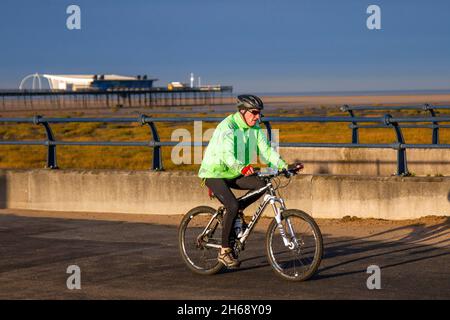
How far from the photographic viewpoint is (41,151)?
40156 millimetres

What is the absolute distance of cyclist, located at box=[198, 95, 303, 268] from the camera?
9844mm

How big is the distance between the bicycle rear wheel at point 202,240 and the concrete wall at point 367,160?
9936mm

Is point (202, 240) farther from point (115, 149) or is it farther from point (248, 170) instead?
point (115, 149)

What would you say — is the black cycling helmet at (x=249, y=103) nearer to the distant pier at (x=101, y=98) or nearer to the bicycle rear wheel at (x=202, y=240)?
the bicycle rear wheel at (x=202, y=240)

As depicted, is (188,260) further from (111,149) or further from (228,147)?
(111,149)

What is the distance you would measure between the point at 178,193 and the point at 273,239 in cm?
569

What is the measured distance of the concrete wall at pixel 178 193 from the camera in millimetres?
13883

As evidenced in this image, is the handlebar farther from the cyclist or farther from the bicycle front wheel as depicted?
the bicycle front wheel

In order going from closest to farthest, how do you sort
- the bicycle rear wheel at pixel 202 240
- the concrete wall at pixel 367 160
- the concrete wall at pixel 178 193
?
1. the bicycle rear wheel at pixel 202 240
2. the concrete wall at pixel 178 193
3. the concrete wall at pixel 367 160

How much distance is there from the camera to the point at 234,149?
989 centimetres

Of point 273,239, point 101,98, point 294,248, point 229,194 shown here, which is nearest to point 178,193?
point 229,194

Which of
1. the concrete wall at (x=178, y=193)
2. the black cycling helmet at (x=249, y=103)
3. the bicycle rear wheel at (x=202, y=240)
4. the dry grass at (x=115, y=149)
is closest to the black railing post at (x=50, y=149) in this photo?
the concrete wall at (x=178, y=193)
